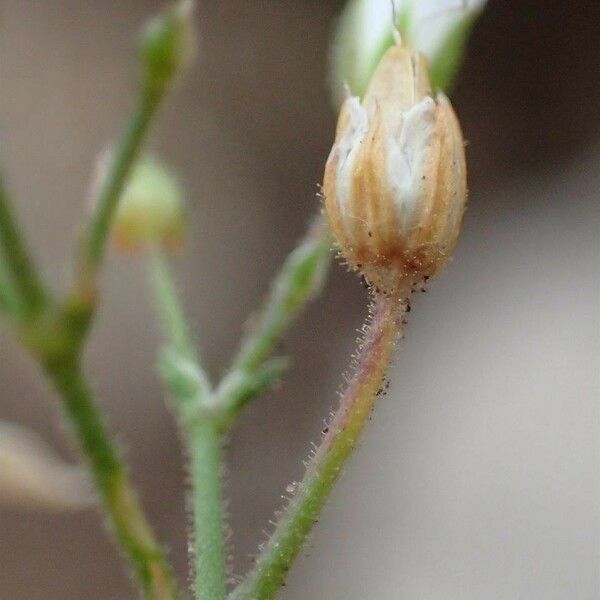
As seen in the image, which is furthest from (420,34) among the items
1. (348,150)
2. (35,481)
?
(35,481)

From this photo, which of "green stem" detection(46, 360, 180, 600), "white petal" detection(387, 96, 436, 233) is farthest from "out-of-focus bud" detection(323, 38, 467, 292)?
"green stem" detection(46, 360, 180, 600)

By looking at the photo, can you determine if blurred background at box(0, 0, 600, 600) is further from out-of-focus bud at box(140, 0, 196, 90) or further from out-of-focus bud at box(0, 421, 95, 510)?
out-of-focus bud at box(140, 0, 196, 90)

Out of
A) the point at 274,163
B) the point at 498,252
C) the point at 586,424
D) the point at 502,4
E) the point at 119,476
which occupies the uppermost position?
the point at 119,476

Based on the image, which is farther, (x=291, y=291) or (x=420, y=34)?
(x=291, y=291)

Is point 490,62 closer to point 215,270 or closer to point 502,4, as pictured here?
point 502,4

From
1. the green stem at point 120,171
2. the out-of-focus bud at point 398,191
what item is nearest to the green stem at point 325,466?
the out-of-focus bud at point 398,191

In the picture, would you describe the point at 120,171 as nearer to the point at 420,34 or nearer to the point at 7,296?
the point at 7,296

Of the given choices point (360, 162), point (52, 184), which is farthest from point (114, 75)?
point (360, 162)
